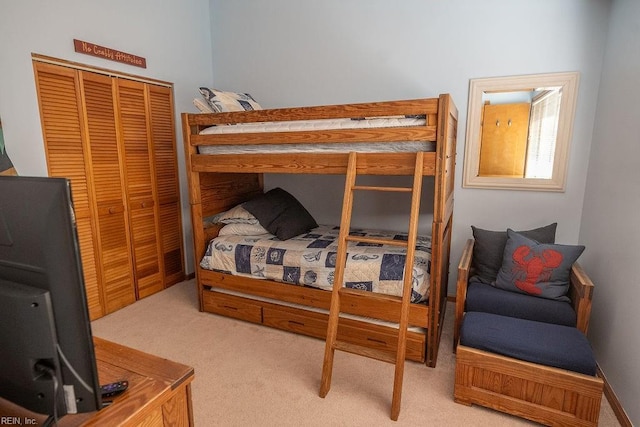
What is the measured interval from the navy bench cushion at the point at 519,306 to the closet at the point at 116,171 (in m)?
2.73

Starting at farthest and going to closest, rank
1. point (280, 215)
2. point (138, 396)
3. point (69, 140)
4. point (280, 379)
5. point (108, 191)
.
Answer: point (280, 215)
point (108, 191)
point (69, 140)
point (280, 379)
point (138, 396)

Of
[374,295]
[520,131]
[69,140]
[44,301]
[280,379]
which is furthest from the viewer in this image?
[520,131]

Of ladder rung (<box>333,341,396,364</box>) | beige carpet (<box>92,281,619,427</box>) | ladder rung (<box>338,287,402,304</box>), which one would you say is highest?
ladder rung (<box>338,287,402,304</box>)

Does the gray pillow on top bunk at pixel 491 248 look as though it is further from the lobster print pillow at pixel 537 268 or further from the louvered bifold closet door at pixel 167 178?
the louvered bifold closet door at pixel 167 178

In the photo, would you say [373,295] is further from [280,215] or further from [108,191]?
[108,191]

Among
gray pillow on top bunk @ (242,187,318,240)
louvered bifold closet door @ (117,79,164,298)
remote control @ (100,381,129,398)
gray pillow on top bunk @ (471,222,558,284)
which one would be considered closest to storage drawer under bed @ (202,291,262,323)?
gray pillow on top bunk @ (242,187,318,240)

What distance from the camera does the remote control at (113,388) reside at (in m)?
0.85

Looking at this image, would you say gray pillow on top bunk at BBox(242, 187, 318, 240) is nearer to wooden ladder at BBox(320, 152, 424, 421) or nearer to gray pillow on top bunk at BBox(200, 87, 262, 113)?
gray pillow on top bunk at BBox(200, 87, 262, 113)

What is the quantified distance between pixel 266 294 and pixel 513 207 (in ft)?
6.95

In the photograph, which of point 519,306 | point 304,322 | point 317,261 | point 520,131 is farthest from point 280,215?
point 520,131

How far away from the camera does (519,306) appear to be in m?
2.14

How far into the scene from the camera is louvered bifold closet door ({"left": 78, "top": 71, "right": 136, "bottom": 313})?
2.74 metres

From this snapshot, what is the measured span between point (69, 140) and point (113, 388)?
7.95 feet

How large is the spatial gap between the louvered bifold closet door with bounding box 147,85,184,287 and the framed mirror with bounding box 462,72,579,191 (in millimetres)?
2724
